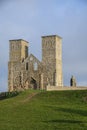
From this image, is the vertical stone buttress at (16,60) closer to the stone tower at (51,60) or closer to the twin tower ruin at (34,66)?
the twin tower ruin at (34,66)

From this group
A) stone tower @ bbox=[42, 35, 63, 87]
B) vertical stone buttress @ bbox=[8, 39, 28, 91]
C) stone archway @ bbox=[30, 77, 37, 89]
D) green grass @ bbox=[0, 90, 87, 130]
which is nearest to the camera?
green grass @ bbox=[0, 90, 87, 130]

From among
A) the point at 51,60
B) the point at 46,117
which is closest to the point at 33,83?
the point at 51,60

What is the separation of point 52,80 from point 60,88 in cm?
1475

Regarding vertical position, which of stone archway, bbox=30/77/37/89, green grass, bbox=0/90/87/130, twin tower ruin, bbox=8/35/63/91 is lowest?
green grass, bbox=0/90/87/130

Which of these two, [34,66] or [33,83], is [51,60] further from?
[33,83]

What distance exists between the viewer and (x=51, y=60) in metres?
75.6

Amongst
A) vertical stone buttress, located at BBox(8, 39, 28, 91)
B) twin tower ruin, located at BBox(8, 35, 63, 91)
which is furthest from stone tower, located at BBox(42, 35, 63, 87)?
vertical stone buttress, located at BBox(8, 39, 28, 91)

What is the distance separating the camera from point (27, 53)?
8025cm

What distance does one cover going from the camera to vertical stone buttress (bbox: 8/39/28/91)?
255ft

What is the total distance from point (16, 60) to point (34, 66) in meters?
4.12

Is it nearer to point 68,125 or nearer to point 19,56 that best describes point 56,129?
point 68,125

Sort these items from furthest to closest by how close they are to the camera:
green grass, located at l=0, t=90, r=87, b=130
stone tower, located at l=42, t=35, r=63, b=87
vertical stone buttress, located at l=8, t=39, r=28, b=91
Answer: vertical stone buttress, located at l=8, t=39, r=28, b=91 → stone tower, located at l=42, t=35, r=63, b=87 → green grass, located at l=0, t=90, r=87, b=130

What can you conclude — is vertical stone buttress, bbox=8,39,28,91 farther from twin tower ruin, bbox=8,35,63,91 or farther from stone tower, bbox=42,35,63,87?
stone tower, bbox=42,35,63,87

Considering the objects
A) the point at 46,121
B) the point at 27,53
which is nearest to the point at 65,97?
the point at 46,121
